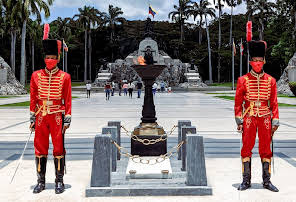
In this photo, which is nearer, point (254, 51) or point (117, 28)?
point (254, 51)

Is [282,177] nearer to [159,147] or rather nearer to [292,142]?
[159,147]

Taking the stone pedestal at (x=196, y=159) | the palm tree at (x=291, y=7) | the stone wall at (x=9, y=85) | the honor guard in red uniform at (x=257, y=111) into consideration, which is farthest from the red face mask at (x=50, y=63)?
the palm tree at (x=291, y=7)

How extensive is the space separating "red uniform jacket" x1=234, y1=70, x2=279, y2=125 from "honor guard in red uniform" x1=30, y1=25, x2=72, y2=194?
7.30ft

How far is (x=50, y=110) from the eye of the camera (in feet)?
15.3

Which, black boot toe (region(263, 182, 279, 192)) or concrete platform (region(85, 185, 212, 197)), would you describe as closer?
concrete platform (region(85, 185, 212, 197))

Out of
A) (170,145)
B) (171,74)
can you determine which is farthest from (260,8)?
(170,145)

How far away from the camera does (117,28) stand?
68.2 metres

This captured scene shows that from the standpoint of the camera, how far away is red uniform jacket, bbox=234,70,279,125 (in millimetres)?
4734

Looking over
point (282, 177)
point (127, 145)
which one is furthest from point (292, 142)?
point (127, 145)

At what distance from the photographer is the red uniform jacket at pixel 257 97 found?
186 inches

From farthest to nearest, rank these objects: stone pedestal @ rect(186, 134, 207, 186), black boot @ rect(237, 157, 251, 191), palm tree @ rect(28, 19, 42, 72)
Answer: palm tree @ rect(28, 19, 42, 72)
black boot @ rect(237, 157, 251, 191)
stone pedestal @ rect(186, 134, 207, 186)

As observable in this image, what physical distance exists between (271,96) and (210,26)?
244ft

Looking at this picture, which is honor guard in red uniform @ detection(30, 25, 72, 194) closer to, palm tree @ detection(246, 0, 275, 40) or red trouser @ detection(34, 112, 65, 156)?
red trouser @ detection(34, 112, 65, 156)

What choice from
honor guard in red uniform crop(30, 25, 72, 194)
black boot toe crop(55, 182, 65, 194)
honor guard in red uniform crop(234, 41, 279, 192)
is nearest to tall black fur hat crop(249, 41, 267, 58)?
honor guard in red uniform crop(234, 41, 279, 192)
